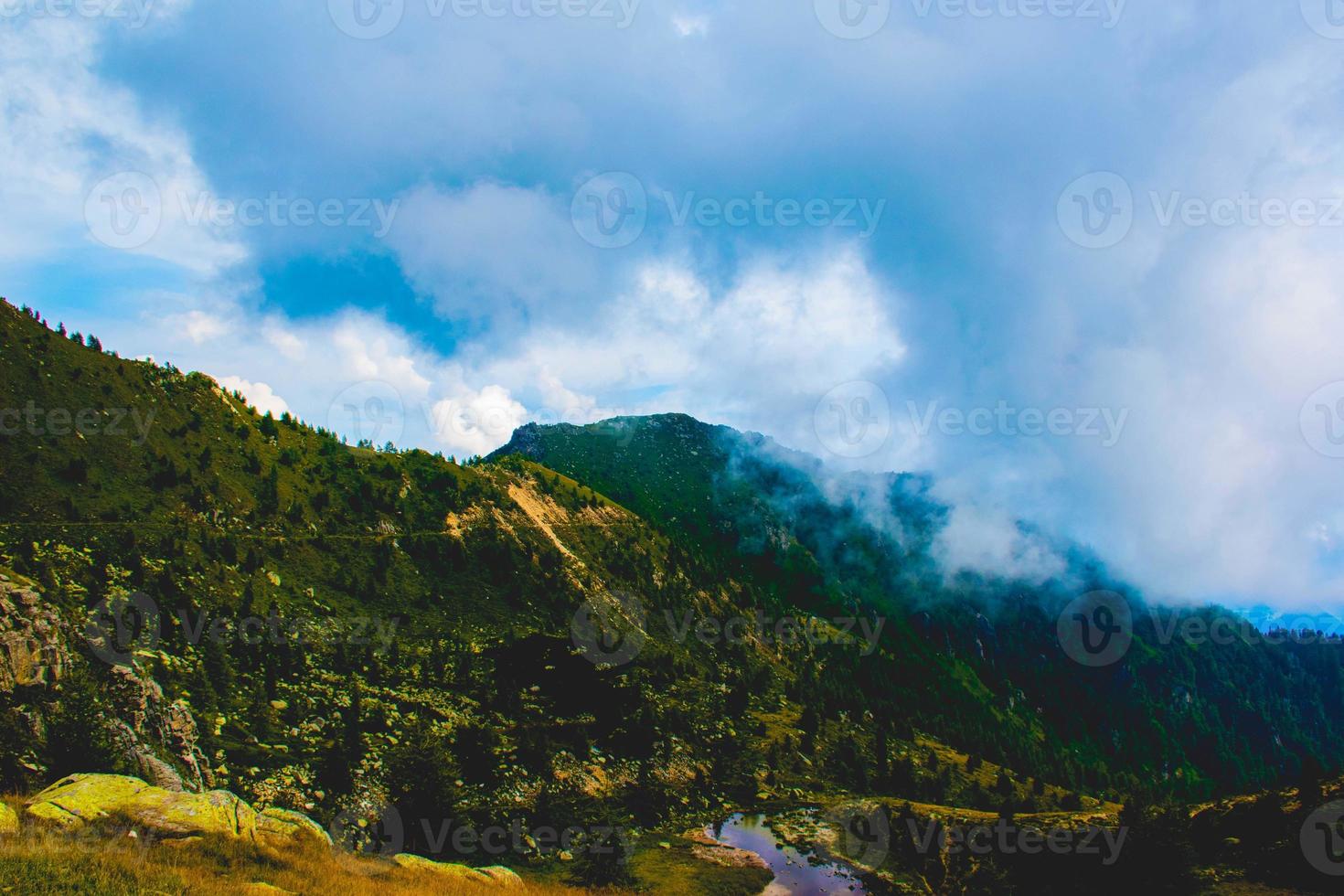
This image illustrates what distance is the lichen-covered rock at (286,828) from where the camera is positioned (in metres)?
22.2

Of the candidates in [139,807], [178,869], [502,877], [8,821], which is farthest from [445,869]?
[8,821]

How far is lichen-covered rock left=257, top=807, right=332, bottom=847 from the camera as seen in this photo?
2223 centimetres

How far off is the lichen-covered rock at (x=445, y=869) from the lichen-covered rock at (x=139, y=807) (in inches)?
269

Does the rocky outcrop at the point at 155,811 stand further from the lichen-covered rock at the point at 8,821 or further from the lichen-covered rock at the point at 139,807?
the lichen-covered rock at the point at 8,821

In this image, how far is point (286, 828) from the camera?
23.2 metres

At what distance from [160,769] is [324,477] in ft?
252

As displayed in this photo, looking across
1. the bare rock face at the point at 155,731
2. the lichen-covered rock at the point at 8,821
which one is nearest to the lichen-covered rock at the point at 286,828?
the lichen-covered rock at the point at 8,821

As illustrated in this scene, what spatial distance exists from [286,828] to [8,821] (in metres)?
8.33

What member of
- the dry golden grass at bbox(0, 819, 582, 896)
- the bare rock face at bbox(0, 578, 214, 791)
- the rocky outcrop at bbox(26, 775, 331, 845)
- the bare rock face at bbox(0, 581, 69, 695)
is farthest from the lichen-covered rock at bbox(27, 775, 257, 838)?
the bare rock face at bbox(0, 581, 69, 695)

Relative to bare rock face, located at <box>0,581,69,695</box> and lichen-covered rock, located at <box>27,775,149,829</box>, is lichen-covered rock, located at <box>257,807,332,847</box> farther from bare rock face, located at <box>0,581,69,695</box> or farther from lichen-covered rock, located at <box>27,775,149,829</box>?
bare rock face, located at <box>0,581,69,695</box>

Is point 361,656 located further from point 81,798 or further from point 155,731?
point 81,798

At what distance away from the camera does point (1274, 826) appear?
31.3 metres

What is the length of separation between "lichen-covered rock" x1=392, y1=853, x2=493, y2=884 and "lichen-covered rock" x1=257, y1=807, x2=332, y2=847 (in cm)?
376

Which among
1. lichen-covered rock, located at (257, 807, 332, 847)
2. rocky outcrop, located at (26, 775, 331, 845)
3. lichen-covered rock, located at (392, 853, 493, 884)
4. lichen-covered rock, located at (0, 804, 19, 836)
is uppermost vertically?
lichen-covered rock, located at (0, 804, 19, 836)
